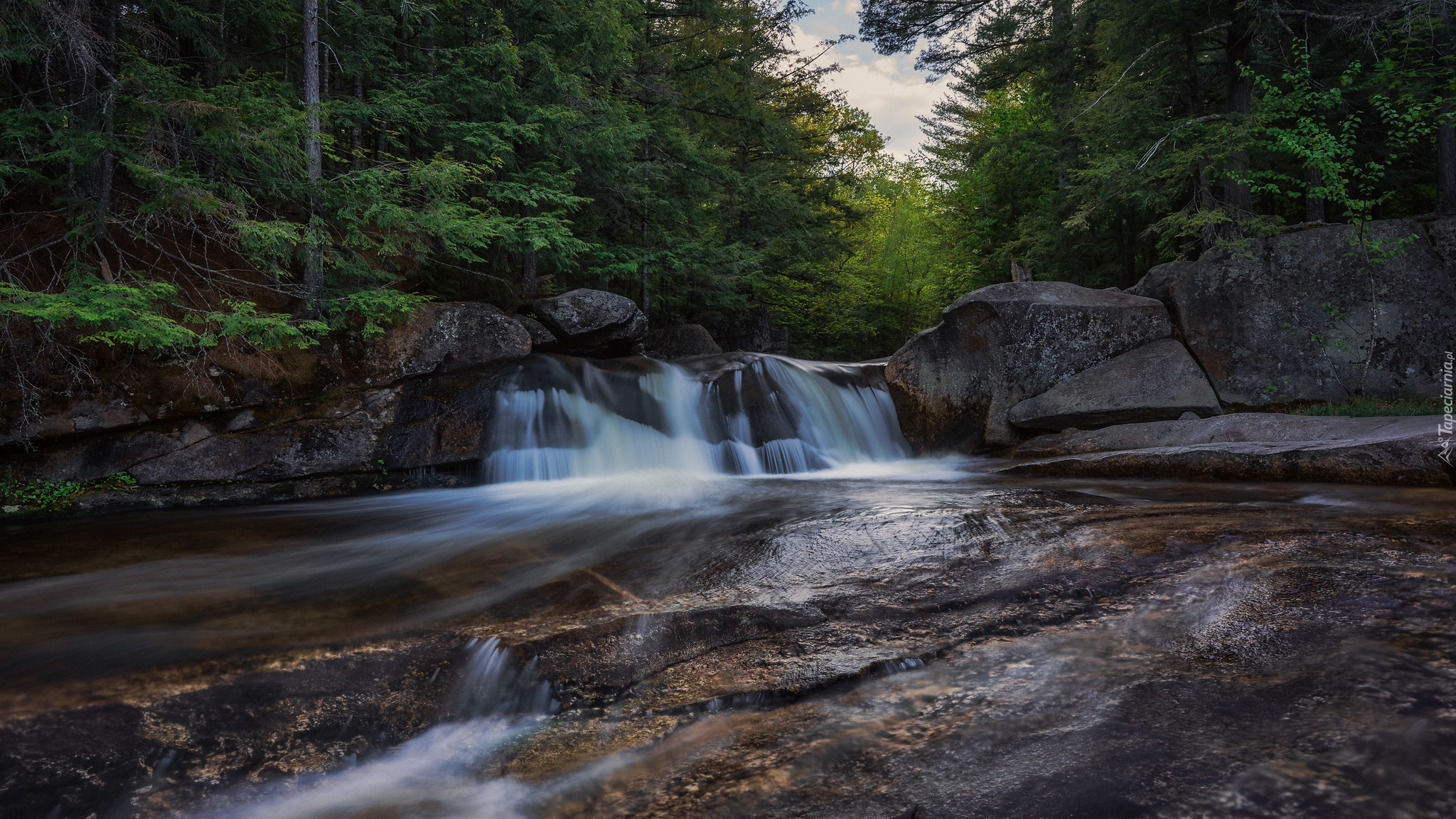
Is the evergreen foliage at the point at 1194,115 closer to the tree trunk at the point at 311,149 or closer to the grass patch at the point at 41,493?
the tree trunk at the point at 311,149

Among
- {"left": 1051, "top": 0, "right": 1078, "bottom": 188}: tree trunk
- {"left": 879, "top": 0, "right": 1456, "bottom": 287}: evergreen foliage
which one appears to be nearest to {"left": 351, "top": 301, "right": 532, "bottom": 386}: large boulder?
{"left": 879, "top": 0, "right": 1456, "bottom": 287}: evergreen foliage

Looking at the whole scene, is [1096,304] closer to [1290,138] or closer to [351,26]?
[1290,138]

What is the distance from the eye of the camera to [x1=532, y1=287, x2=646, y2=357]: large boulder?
35.1 feet

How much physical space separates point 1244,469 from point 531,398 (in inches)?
332

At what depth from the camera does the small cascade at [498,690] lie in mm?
2488

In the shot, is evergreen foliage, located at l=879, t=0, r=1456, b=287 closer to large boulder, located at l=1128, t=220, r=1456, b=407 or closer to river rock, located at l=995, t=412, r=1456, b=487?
large boulder, located at l=1128, t=220, r=1456, b=407

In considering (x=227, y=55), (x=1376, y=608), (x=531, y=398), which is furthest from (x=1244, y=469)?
(x=227, y=55)

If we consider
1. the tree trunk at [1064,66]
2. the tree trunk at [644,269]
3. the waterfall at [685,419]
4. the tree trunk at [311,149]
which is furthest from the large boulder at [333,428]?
the tree trunk at [1064,66]

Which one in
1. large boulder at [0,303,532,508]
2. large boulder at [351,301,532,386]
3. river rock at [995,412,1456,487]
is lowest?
river rock at [995,412,1456,487]

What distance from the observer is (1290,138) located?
7.89m

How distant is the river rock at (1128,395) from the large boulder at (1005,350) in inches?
10.6

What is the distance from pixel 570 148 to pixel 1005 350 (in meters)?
8.07

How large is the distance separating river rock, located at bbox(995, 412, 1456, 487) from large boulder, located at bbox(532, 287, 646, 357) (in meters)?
6.62

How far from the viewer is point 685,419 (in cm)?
997
